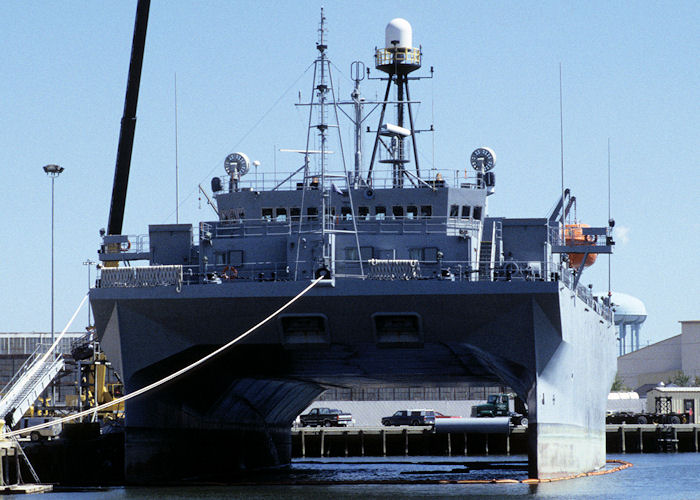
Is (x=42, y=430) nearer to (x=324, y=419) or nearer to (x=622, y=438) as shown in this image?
(x=324, y=419)

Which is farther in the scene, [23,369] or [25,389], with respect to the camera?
[23,369]

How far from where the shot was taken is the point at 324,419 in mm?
69750

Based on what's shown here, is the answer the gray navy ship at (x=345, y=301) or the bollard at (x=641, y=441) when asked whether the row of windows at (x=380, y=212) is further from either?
the bollard at (x=641, y=441)

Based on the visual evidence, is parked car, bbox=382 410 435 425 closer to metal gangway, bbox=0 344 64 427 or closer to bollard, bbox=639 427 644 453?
bollard, bbox=639 427 644 453

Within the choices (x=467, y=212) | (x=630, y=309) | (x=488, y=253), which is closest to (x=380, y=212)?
(x=467, y=212)

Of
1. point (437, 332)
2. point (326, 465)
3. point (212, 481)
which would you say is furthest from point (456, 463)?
point (437, 332)

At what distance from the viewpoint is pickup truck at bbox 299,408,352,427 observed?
69.6m

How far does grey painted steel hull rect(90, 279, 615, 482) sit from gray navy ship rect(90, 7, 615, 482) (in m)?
0.05

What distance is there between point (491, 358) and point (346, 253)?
492 cm

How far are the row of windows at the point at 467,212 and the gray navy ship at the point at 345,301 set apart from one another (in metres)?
0.04

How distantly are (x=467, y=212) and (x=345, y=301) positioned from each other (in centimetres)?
688

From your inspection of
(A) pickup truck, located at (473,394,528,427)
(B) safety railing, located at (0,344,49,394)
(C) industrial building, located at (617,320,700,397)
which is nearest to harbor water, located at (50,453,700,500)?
(B) safety railing, located at (0,344,49,394)

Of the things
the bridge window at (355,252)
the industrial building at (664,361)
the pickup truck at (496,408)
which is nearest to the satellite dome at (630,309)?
the industrial building at (664,361)

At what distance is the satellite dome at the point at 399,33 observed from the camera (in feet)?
154
